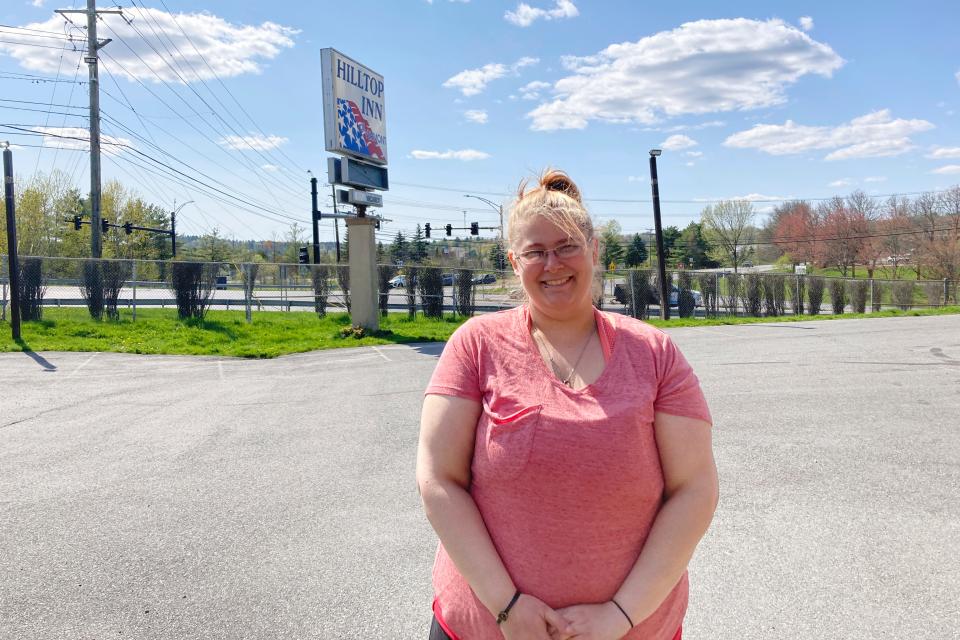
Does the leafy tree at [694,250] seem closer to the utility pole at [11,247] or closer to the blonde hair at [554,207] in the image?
the utility pole at [11,247]

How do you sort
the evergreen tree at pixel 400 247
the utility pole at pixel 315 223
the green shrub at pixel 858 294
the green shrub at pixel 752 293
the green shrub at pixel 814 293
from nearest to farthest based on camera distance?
1. the green shrub at pixel 752 293
2. the green shrub at pixel 814 293
3. the green shrub at pixel 858 294
4. the utility pole at pixel 315 223
5. the evergreen tree at pixel 400 247

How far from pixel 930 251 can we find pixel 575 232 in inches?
2251

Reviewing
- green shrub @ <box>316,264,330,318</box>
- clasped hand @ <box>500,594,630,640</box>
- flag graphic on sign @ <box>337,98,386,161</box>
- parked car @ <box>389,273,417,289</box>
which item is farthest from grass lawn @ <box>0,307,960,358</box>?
clasped hand @ <box>500,594,630,640</box>

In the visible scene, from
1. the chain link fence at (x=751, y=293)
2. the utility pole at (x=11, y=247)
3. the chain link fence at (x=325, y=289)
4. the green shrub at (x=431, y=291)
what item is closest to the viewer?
the utility pole at (x=11, y=247)

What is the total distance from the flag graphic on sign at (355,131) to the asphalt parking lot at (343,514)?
9077 millimetres

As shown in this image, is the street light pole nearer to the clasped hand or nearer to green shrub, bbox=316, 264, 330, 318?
green shrub, bbox=316, 264, 330, 318

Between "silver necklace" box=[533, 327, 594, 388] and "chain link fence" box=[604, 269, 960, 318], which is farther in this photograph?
"chain link fence" box=[604, 269, 960, 318]

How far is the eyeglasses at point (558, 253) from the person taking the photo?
196cm

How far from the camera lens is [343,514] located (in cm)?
484

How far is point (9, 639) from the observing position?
324 centimetres

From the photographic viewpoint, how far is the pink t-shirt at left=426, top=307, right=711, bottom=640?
1.75 metres

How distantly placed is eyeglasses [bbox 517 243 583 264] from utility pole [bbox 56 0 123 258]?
2458cm

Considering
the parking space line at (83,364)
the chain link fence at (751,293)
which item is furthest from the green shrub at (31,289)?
the chain link fence at (751,293)

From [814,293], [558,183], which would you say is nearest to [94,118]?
[558,183]
